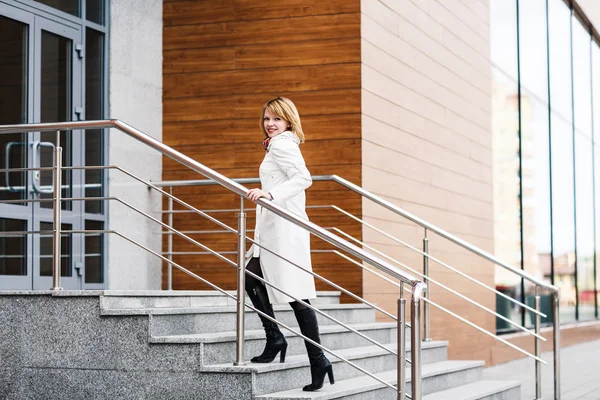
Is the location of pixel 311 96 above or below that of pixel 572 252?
above

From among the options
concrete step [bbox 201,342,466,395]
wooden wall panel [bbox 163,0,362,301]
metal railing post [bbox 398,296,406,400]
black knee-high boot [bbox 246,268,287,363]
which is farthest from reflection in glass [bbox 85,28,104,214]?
metal railing post [bbox 398,296,406,400]

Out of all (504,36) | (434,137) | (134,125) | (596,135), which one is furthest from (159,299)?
(596,135)

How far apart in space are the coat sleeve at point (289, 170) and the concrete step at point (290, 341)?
0.83 meters

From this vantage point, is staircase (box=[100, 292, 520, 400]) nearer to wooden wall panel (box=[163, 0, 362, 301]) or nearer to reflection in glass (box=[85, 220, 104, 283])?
wooden wall panel (box=[163, 0, 362, 301])

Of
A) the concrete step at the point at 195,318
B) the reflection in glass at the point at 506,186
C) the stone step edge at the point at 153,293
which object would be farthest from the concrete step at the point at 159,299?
the reflection in glass at the point at 506,186

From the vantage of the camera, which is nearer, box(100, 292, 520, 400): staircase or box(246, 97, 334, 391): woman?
box(100, 292, 520, 400): staircase

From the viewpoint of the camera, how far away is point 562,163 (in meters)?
16.8

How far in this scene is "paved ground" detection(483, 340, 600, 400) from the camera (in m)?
8.80

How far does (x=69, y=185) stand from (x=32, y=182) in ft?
1.44

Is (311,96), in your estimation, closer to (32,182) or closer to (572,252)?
(32,182)

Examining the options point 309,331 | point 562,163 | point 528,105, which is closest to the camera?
point 309,331

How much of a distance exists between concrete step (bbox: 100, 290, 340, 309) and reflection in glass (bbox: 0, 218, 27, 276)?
1.47 m

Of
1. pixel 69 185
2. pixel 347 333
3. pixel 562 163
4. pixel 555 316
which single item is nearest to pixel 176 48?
pixel 69 185

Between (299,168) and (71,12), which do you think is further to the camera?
(71,12)
